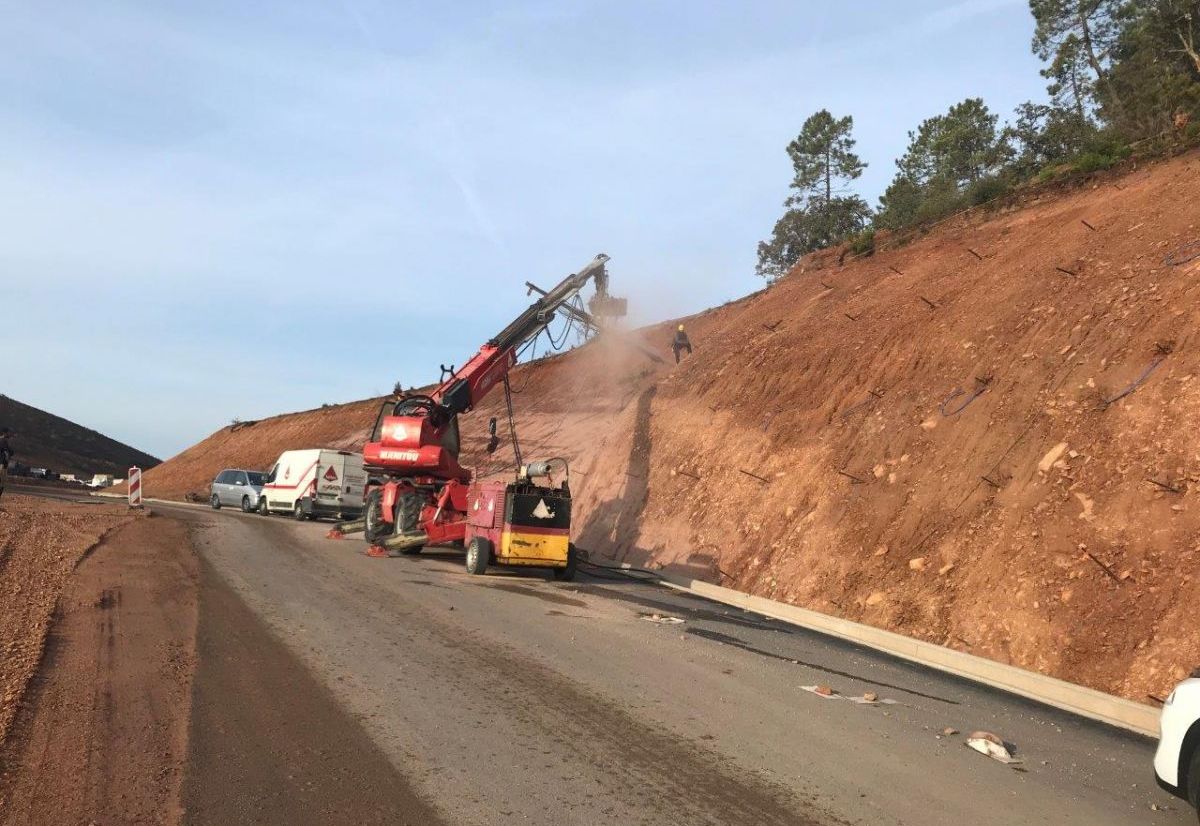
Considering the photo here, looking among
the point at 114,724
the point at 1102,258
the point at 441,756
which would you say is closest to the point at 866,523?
the point at 1102,258

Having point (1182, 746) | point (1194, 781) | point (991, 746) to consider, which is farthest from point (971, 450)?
point (1194, 781)

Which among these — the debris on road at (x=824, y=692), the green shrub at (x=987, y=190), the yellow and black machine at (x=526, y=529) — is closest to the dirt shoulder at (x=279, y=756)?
the debris on road at (x=824, y=692)

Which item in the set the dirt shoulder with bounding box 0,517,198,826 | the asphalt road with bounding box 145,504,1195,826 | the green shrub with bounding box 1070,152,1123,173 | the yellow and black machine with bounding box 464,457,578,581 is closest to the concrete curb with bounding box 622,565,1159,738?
the asphalt road with bounding box 145,504,1195,826

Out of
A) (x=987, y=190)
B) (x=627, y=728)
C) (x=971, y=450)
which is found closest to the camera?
(x=627, y=728)

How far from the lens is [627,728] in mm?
6688

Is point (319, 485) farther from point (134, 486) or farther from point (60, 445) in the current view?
point (60, 445)

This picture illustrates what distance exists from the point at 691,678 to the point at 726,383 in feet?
52.3

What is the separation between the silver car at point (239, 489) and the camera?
33250 millimetres

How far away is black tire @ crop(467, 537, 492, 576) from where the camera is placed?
1606 centimetres

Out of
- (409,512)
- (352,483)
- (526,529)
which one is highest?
(352,483)

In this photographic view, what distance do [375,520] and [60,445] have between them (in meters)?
75.6

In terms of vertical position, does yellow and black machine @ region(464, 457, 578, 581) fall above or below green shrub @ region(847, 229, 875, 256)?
below

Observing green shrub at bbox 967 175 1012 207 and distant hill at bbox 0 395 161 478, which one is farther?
distant hill at bbox 0 395 161 478

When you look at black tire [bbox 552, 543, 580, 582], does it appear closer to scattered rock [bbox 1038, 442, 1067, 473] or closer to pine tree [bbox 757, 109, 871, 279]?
scattered rock [bbox 1038, 442, 1067, 473]
